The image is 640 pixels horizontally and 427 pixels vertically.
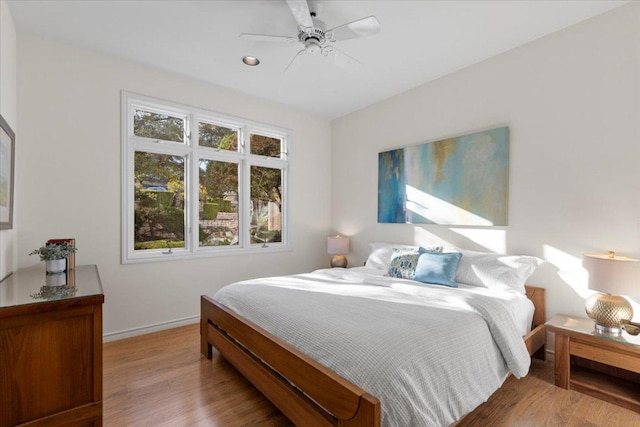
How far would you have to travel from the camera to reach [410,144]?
3738 millimetres

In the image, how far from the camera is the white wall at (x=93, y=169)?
104 inches

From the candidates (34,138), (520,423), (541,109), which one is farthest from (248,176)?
(520,423)

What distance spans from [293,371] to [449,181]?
8.41ft

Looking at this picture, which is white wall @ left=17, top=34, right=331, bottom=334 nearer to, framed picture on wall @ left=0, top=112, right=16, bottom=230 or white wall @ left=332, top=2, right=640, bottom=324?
framed picture on wall @ left=0, top=112, right=16, bottom=230

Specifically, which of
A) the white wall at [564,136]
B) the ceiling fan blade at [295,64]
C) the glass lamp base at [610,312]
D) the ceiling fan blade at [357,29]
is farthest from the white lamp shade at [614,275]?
the ceiling fan blade at [295,64]

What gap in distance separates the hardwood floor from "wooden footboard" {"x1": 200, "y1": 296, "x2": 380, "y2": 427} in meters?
0.17

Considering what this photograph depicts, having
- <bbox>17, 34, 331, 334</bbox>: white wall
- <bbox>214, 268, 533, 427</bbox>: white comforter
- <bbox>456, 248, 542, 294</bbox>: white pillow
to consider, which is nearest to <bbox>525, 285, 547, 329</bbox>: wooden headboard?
<bbox>456, 248, 542, 294</bbox>: white pillow

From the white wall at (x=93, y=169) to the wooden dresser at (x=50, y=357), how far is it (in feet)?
4.20

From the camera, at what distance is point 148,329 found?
3229 millimetres

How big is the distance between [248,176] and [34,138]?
6.79 ft

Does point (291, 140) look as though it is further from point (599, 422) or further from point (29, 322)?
point (599, 422)

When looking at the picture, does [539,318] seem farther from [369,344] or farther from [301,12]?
[301,12]

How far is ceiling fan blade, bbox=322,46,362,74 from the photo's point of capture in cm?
259

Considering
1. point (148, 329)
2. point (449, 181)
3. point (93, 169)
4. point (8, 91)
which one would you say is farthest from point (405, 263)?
point (8, 91)
